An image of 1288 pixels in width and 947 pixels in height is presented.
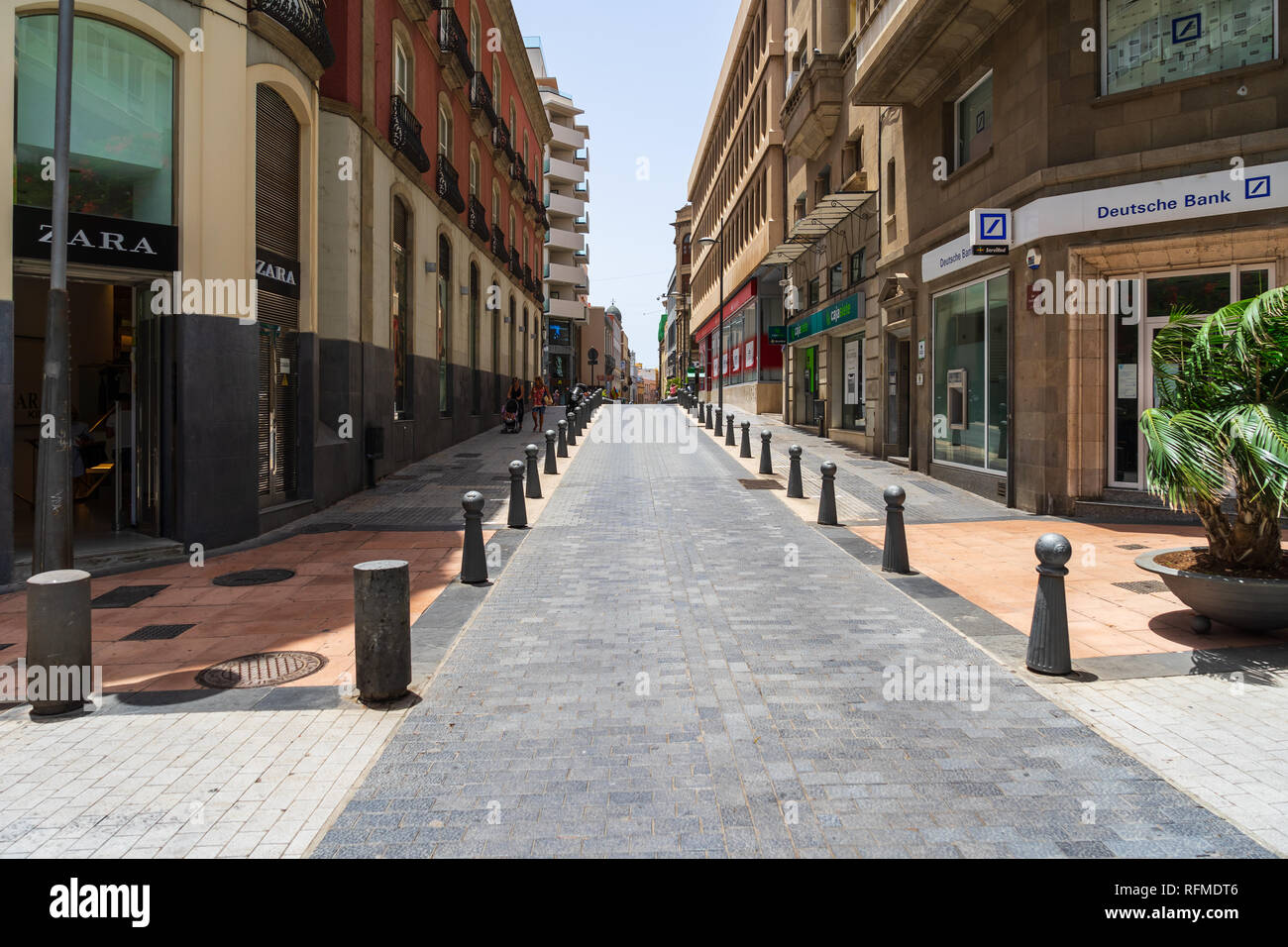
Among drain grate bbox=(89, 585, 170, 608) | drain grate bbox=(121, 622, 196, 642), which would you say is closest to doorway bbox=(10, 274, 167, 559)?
drain grate bbox=(89, 585, 170, 608)

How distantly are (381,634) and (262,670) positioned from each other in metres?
1.35

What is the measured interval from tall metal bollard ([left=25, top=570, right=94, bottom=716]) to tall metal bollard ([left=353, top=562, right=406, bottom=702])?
5.60ft

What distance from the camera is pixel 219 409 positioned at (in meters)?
10.9

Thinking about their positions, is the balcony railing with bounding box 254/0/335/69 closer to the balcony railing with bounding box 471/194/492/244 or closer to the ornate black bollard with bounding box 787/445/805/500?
the ornate black bollard with bounding box 787/445/805/500

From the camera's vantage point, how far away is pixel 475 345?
1119 inches

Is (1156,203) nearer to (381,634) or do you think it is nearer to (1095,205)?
(1095,205)

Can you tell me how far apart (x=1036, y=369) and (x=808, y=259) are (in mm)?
18584

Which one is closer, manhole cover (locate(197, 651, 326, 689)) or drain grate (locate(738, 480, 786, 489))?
manhole cover (locate(197, 651, 326, 689))

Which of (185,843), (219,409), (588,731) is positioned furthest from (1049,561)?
(219,409)

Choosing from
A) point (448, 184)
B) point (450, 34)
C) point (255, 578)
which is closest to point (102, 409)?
point (255, 578)

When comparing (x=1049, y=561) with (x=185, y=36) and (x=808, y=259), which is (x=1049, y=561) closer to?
(x=185, y=36)

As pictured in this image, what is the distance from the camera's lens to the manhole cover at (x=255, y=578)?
354 inches

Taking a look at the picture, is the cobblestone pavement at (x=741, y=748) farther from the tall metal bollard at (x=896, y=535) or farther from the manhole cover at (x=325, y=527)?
the manhole cover at (x=325, y=527)

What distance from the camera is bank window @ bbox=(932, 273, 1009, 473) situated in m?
14.5
